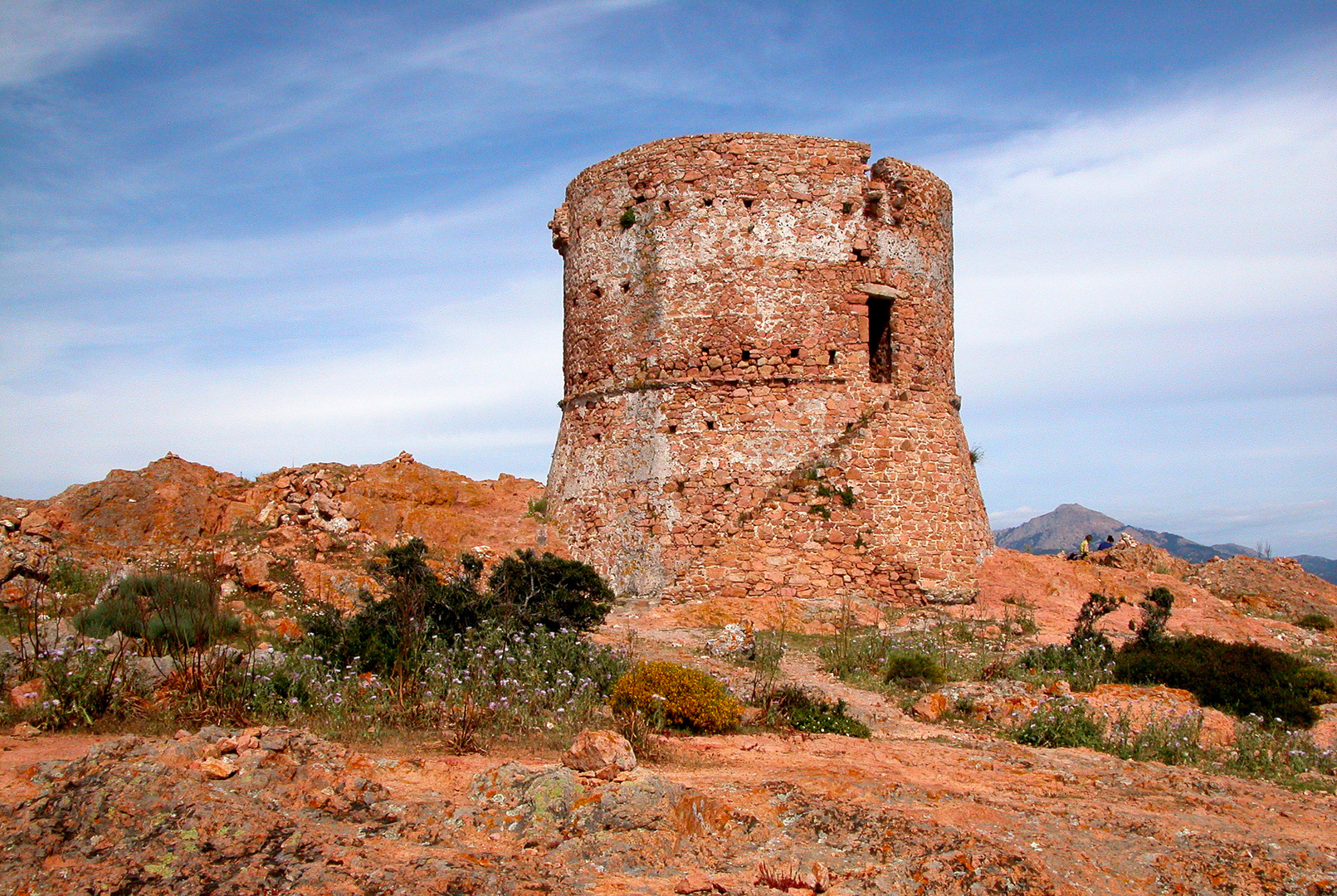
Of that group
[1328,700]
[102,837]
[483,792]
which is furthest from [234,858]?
[1328,700]

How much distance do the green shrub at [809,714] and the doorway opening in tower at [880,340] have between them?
748 cm

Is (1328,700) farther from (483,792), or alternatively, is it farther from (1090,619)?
(483,792)

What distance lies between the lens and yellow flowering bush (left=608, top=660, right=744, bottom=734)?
24.2 feet

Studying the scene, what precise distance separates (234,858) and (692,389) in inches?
435

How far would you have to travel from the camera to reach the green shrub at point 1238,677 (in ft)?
30.5

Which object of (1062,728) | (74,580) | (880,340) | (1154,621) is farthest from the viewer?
(880,340)

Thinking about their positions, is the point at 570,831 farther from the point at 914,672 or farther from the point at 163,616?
the point at 914,672

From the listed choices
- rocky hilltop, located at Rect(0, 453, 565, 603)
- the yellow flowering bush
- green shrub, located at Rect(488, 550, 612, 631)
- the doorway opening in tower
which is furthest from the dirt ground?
the doorway opening in tower

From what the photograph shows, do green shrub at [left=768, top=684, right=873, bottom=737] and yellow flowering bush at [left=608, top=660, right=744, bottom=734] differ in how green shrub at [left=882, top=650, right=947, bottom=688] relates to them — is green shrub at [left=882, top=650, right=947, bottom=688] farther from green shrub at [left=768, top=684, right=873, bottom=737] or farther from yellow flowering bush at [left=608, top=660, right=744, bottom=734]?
yellow flowering bush at [left=608, top=660, right=744, bottom=734]

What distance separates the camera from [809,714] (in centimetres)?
817

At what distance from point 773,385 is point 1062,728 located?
755cm

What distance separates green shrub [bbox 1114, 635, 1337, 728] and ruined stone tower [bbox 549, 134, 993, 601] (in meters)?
3.97

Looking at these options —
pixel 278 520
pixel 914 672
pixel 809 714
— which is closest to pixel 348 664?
pixel 809 714

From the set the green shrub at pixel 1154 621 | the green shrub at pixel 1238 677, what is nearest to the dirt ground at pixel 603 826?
the green shrub at pixel 1238 677
